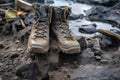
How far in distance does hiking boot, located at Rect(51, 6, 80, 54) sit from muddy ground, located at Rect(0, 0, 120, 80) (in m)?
0.15

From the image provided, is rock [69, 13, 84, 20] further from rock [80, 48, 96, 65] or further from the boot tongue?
rock [80, 48, 96, 65]

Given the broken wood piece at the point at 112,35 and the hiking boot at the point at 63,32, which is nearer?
the hiking boot at the point at 63,32

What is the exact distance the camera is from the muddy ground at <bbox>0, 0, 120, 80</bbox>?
3377 millimetres

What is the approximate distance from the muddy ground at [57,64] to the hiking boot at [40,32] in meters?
0.20

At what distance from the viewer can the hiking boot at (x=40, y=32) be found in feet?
11.4

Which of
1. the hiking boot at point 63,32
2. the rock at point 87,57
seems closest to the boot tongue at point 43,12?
the hiking boot at point 63,32

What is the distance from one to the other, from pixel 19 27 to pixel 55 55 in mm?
1685

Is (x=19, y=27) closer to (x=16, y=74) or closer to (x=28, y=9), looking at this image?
(x=28, y=9)

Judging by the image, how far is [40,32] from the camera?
3926 millimetres

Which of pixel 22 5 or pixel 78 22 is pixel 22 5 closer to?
pixel 22 5

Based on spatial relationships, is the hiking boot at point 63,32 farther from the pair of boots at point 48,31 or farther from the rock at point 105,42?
the rock at point 105,42

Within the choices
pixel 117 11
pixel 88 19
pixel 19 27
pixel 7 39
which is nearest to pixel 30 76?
pixel 7 39

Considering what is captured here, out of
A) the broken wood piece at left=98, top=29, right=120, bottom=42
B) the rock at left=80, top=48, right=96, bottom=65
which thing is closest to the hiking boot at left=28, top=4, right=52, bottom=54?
the rock at left=80, top=48, right=96, bottom=65

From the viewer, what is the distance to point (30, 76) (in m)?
3.51
